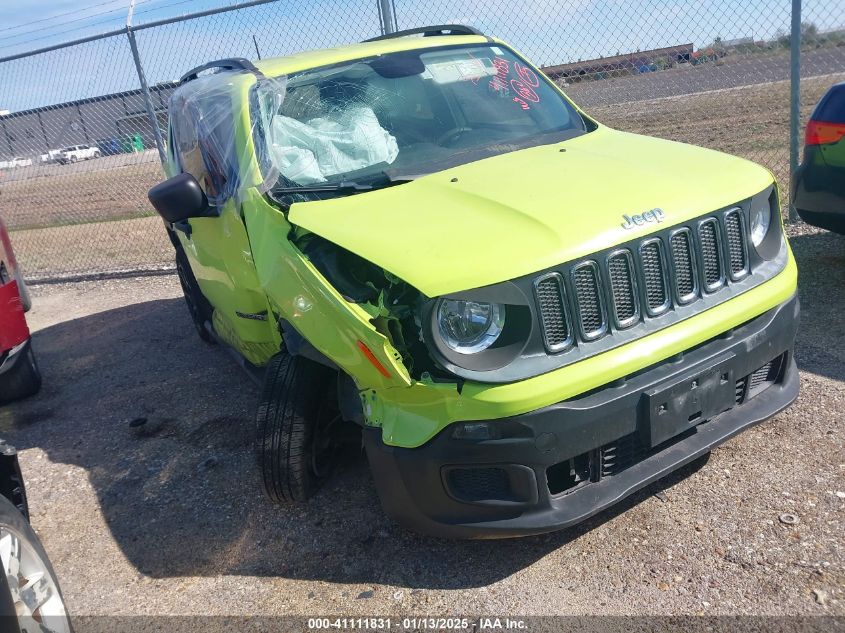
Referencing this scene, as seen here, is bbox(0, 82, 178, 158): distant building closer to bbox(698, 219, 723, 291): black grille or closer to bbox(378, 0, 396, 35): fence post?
bbox(378, 0, 396, 35): fence post

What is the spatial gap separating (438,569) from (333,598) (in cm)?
43

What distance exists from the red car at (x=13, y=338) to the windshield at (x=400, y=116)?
2399mm

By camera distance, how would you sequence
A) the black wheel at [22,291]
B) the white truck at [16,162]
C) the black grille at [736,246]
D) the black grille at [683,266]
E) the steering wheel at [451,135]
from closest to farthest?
the black grille at [683,266] < the black grille at [736,246] < the steering wheel at [451,135] < the black wheel at [22,291] < the white truck at [16,162]

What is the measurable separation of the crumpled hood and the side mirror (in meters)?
0.79

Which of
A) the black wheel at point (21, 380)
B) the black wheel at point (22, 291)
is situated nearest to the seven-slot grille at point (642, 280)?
the black wheel at point (22, 291)

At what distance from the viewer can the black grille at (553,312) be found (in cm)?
261

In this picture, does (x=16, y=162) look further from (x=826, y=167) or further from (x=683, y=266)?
(x=683, y=266)

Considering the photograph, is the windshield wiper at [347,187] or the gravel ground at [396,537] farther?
the windshield wiper at [347,187]

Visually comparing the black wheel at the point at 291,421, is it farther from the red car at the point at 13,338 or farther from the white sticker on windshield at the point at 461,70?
the red car at the point at 13,338

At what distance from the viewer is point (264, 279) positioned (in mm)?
3270

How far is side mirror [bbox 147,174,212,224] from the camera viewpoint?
3645 mm

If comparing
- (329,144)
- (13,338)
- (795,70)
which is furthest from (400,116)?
(795,70)

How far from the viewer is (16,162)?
1066 centimetres

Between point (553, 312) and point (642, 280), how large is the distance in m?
0.40
